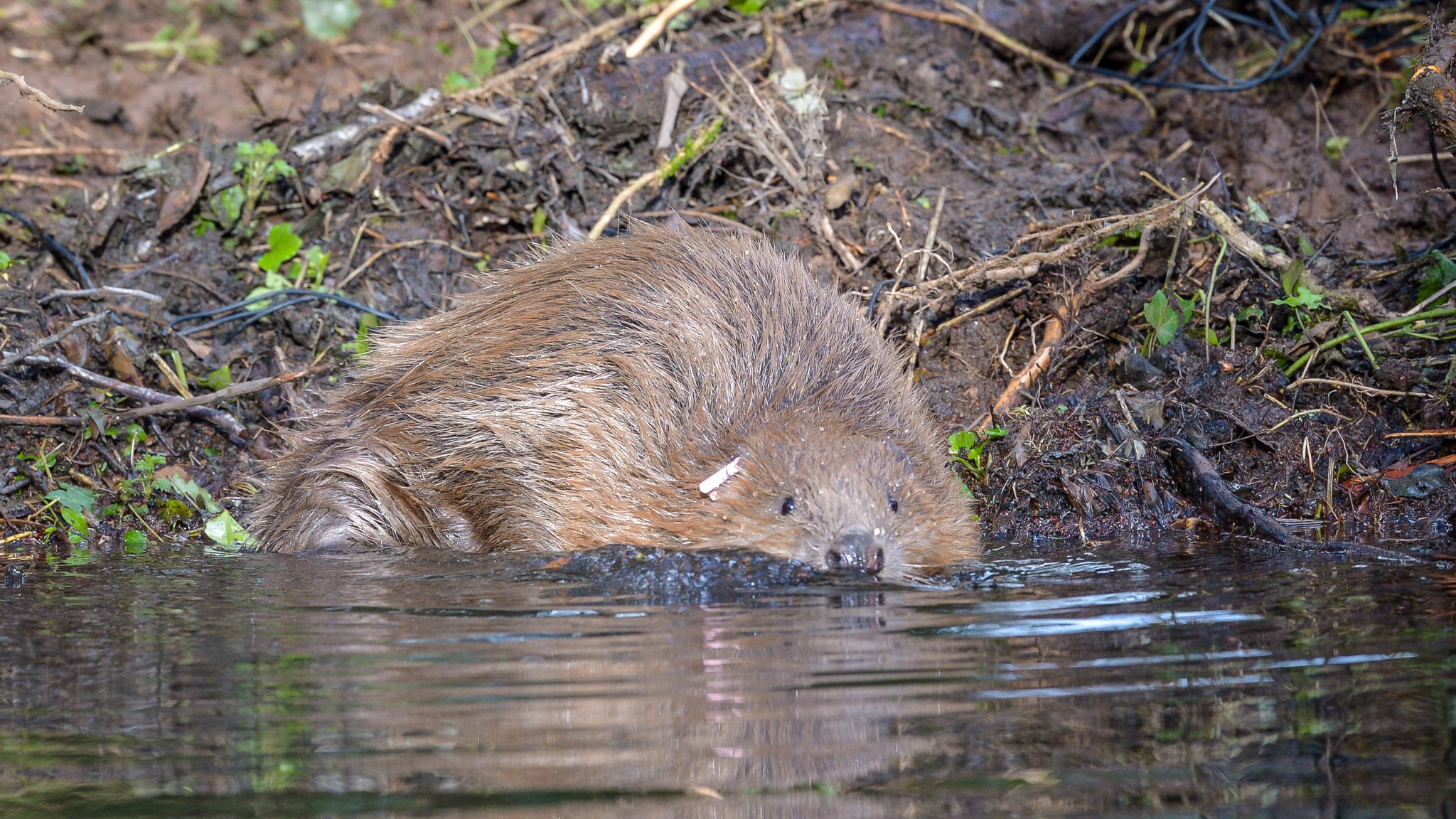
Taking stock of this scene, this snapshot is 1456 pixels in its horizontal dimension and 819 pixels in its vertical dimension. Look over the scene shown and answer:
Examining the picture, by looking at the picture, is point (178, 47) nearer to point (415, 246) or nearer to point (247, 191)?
point (247, 191)

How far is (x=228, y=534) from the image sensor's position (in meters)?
4.95

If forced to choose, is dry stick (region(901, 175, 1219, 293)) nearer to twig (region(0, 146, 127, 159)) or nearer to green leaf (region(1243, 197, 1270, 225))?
green leaf (region(1243, 197, 1270, 225))

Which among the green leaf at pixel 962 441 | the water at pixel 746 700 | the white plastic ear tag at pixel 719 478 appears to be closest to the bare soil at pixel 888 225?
the green leaf at pixel 962 441

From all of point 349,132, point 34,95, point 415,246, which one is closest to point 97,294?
point 415,246

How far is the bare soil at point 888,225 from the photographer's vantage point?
196 inches

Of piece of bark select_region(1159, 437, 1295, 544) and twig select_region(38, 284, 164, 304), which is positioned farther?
twig select_region(38, 284, 164, 304)

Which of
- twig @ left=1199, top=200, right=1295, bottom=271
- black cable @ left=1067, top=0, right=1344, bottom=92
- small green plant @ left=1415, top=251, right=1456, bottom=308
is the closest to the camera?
small green plant @ left=1415, top=251, right=1456, bottom=308

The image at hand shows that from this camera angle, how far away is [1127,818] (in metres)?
2.14

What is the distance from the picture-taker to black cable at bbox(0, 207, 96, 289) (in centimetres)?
573

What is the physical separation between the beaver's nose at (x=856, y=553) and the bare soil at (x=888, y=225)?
117 centimetres

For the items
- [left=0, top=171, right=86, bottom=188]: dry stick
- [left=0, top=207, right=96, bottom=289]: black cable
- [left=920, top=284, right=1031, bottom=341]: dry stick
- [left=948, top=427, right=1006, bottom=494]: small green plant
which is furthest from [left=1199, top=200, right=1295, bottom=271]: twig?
[left=0, top=171, right=86, bottom=188]: dry stick

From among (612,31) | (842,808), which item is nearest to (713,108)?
(612,31)

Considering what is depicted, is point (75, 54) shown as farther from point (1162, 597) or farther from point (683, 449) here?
point (1162, 597)

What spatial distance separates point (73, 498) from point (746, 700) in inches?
124
